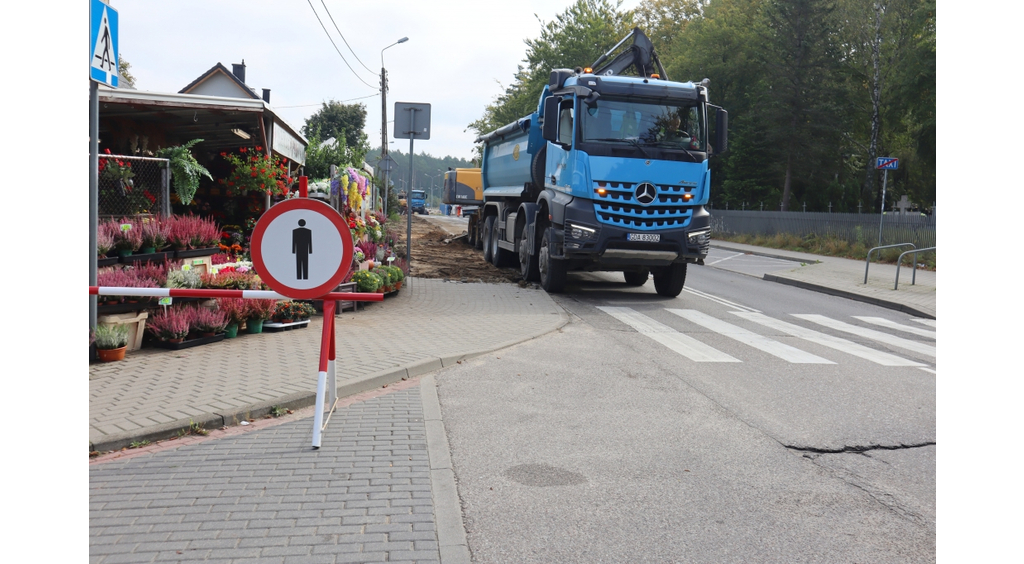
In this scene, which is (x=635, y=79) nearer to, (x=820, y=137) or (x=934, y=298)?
(x=934, y=298)

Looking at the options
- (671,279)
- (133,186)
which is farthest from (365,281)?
(671,279)

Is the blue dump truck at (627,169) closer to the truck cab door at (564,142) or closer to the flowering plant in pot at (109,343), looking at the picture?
the truck cab door at (564,142)

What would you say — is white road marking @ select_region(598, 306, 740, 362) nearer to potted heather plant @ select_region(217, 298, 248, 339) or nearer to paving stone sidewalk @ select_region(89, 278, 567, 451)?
paving stone sidewalk @ select_region(89, 278, 567, 451)

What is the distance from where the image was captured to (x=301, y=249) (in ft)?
17.8

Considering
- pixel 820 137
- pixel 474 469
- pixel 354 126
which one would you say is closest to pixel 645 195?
pixel 474 469

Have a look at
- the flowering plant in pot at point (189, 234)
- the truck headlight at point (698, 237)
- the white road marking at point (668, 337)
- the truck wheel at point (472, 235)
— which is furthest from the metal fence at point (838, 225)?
the flowering plant in pot at point (189, 234)

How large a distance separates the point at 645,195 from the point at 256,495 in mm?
9628

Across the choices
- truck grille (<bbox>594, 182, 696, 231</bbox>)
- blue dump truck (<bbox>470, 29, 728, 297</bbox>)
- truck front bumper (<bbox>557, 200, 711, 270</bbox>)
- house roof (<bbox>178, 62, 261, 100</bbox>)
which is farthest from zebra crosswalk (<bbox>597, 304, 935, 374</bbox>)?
house roof (<bbox>178, 62, 261, 100</bbox>)

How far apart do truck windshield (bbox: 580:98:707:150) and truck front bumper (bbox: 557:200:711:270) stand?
1144 millimetres

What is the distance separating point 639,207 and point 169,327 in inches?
304

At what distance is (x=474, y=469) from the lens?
15.8 ft

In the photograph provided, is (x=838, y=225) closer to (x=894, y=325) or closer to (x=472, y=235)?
(x=472, y=235)

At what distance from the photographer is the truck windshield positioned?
42.1 ft

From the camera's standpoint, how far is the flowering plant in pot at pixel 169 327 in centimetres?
771
